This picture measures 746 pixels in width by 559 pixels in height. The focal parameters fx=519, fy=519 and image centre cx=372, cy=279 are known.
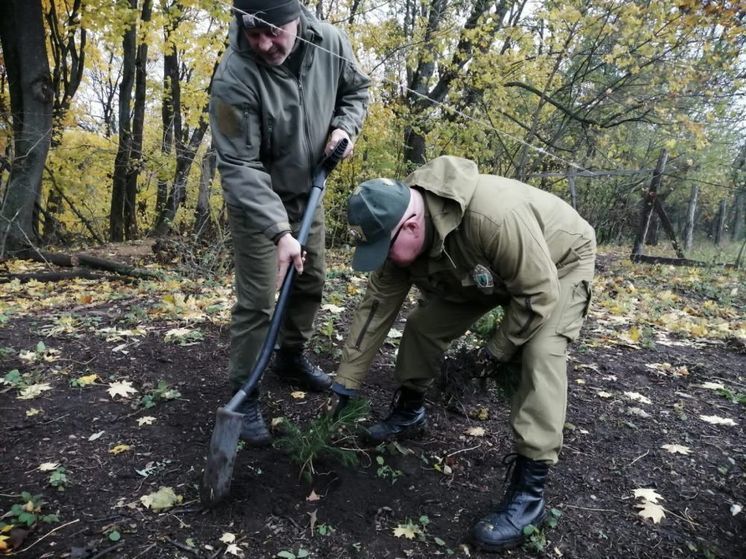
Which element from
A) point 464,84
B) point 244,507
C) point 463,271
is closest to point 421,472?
point 244,507

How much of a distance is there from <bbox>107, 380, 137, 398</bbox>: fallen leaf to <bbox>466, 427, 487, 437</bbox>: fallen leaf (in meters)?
2.03

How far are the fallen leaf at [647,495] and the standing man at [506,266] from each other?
0.64m

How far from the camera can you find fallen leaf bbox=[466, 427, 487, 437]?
3012 millimetres

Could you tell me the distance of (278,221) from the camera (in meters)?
2.39

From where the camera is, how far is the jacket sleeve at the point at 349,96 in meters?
2.97

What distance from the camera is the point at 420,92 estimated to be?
1141cm

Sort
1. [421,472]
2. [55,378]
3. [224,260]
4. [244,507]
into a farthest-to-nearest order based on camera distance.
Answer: [224,260]
[55,378]
[421,472]
[244,507]

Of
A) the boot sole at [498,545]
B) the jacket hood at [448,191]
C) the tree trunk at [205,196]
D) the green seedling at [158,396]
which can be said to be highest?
the jacket hood at [448,191]

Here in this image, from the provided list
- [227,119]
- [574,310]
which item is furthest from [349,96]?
[574,310]

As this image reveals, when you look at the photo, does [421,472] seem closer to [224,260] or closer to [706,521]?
[706,521]

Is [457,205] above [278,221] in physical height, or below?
above

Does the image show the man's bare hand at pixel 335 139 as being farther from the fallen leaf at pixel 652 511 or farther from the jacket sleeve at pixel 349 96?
the fallen leaf at pixel 652 511

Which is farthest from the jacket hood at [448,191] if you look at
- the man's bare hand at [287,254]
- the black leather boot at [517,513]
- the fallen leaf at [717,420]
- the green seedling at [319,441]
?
the fallen leaf at [717,420]

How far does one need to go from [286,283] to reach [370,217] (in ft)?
2.05
